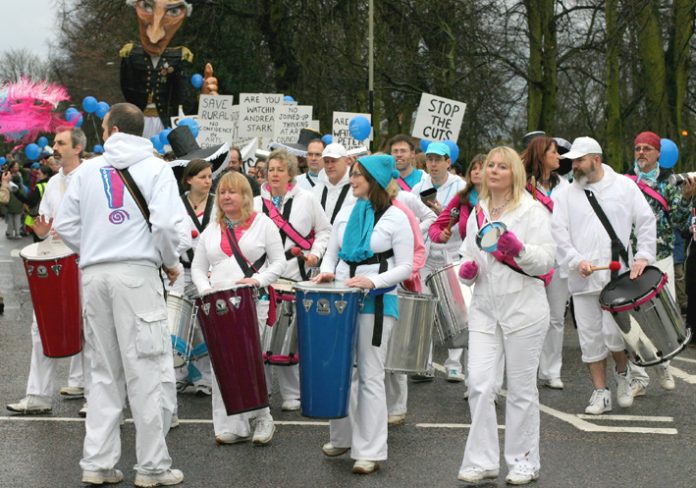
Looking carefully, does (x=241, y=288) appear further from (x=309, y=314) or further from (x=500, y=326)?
(x=500, y=326)

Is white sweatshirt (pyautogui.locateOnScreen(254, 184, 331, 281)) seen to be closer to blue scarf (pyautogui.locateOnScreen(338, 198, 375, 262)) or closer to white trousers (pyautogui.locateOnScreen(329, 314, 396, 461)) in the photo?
blue scarf (pyautogui.locateOnScreen(338, 198, 375, 262))

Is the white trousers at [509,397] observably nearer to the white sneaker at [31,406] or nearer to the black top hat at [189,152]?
the white sneaker at [31,406]

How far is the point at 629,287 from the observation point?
8.79 metres

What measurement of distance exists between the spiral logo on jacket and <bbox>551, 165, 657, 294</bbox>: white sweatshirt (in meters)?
3.41

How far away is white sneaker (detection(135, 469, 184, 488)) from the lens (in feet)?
23.2

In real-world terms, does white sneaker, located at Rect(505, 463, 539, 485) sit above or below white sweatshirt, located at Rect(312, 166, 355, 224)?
below

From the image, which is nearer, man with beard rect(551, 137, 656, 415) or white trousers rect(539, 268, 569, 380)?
man with beard rect(551, 137, 656, 415)

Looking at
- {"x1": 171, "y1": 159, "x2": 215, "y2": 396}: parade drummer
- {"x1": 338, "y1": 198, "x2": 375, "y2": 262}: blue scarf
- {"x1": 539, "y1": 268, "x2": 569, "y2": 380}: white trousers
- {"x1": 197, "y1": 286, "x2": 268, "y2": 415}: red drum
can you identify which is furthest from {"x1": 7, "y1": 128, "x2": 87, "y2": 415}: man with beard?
{"x1": 539, "y1": 268, "x2": 569, "y2": 380}: white trousers

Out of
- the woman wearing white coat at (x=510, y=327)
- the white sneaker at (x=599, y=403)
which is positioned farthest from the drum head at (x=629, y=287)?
the woman wearing white coat at (x=510, y=327)

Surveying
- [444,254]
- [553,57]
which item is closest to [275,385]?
[444,254]

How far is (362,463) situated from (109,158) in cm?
227

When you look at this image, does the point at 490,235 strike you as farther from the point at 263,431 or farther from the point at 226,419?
the point at 226,419

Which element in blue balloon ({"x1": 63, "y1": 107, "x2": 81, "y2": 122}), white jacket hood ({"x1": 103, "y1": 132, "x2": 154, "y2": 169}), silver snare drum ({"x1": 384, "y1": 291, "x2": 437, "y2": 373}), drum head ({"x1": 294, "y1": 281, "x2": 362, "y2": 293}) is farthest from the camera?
blue balloon ({"x1": 63, "y1": 107, "x2": 81, "y2": 122})

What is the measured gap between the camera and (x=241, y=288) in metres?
7.53
